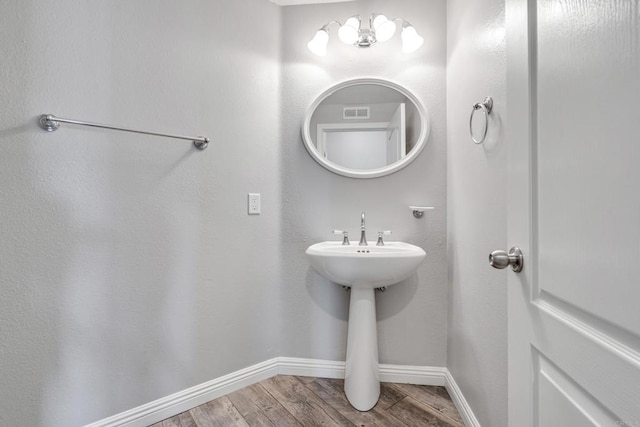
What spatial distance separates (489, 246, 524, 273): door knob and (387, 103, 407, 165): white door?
1047mm

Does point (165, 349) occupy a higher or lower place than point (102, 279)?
lower

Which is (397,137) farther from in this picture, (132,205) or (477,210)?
(132,205)

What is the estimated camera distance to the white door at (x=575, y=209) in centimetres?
37

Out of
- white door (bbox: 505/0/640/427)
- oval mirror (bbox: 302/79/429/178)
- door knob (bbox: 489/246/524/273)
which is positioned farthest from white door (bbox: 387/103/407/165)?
door knob (bbox: 489/246/524/273)

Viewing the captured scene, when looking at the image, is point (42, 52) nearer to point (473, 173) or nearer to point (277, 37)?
point (277, 37)

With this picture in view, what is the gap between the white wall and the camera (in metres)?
0.99

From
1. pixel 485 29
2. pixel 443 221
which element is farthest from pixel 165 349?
pixel 485 29

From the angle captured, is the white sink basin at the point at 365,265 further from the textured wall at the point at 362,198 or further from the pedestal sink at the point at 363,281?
the textured wall at the point at 362,198

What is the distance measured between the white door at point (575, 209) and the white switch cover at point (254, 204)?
3.97 ft

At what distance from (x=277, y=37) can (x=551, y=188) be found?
165 centimetres

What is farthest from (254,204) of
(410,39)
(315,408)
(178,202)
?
(410,39)

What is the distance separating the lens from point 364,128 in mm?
1651

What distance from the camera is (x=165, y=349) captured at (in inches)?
52.0

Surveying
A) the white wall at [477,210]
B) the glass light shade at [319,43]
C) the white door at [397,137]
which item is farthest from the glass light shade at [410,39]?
the glass light shade at [319,43]
